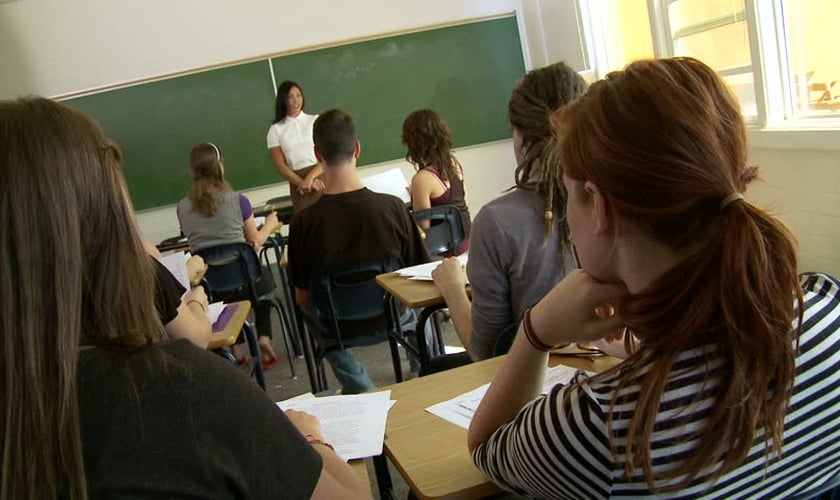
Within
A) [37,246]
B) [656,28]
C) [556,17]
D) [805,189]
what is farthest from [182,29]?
[37,246]

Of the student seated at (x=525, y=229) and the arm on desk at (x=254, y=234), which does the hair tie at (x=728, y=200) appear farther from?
the arm on desk at (x=254, y=234)

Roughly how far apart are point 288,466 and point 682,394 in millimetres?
459

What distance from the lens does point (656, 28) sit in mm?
4441

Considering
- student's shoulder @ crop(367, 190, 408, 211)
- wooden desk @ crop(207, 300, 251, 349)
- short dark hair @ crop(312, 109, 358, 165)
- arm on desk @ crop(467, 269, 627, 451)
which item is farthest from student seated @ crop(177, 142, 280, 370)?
arm on desk @ crop(467, 269, 627, 451)

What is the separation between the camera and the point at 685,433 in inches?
31.8

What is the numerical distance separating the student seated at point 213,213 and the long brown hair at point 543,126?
244cm

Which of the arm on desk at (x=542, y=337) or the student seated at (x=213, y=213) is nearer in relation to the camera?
the arm on desk at (x=542, y=337)

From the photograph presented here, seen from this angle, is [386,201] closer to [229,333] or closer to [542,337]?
[229,333]

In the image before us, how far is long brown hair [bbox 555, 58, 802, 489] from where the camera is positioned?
2.64 ft

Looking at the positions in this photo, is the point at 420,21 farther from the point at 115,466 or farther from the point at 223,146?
the point at 115,466

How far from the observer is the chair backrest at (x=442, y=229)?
11.6 feet

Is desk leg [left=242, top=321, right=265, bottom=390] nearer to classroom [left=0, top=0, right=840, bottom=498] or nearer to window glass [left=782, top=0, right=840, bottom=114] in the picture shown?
window glass [left=782, top=0, right=840, bottom=114]

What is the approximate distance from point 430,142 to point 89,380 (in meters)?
3.15

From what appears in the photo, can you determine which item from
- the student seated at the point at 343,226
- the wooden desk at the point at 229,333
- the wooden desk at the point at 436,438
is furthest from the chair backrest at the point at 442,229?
the wooden desk at the point at 436,438
